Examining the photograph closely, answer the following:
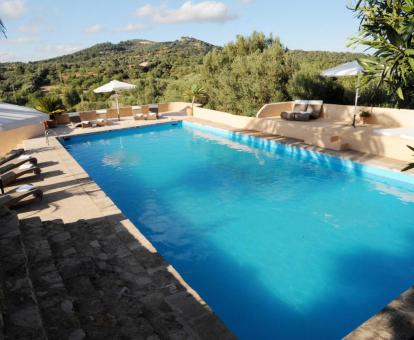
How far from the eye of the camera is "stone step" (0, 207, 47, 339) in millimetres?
2738

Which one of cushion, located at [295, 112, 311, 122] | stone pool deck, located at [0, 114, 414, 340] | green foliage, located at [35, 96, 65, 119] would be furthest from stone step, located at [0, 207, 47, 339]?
green foliage, located at [35, 96, 65, 119]

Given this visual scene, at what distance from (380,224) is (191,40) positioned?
323ft

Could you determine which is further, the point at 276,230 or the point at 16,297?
the point at 276,230

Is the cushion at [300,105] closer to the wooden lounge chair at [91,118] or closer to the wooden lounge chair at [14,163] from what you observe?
the wooden lounge chair at [91,118]

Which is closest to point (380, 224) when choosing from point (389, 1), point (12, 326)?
point (389, 1)

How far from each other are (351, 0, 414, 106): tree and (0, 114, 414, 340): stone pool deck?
2461 millimetres

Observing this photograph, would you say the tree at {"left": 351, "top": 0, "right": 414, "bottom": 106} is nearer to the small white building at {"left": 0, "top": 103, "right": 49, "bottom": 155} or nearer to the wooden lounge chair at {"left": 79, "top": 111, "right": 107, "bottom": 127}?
the small white building at {"left": 0, "top": 103, "right": 49, "bottom": 155}

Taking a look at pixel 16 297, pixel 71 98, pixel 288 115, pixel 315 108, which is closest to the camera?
pixel 16 297

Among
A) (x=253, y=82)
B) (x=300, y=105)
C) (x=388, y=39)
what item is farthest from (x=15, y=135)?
(x=388, y=39)

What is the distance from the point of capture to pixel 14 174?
8.47 metres

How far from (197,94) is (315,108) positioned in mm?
8551

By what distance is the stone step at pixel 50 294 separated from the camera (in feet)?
10.1

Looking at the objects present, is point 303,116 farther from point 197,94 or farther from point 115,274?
point 115,274

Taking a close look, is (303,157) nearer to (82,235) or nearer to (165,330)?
(82,235)
